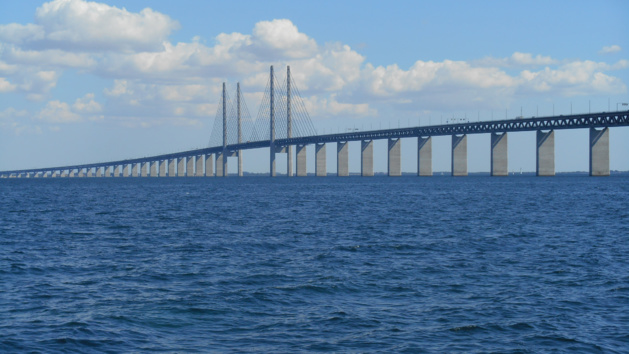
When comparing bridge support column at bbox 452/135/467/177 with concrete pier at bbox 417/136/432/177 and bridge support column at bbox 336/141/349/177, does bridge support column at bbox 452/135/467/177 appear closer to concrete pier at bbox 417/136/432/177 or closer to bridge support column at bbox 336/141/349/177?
concrete pier at bbox 417/136/432/177

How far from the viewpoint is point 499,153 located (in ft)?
465

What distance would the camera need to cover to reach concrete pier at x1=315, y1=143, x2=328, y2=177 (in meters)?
165

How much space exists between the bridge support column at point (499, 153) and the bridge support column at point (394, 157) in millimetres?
22776

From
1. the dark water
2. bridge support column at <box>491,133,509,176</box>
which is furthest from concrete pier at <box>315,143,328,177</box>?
the dark water

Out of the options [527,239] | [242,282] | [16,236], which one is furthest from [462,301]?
[16,236]

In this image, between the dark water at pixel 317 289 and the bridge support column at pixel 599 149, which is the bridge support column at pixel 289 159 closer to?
the bridge support column at pixel 599 149

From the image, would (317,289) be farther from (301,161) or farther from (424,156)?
(301,161)

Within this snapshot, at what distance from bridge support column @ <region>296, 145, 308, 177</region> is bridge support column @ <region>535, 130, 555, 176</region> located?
179 feet

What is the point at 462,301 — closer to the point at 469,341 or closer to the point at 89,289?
the point at 469,341

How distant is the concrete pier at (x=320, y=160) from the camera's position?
16525 centimetres

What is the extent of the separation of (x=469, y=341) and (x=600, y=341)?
2.34 m

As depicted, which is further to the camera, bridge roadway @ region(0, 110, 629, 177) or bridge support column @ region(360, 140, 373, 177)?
bridge support column @ region(360, 140, 373, 177)

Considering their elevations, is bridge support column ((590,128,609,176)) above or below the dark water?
above

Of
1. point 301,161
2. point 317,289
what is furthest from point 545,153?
point 317,289
